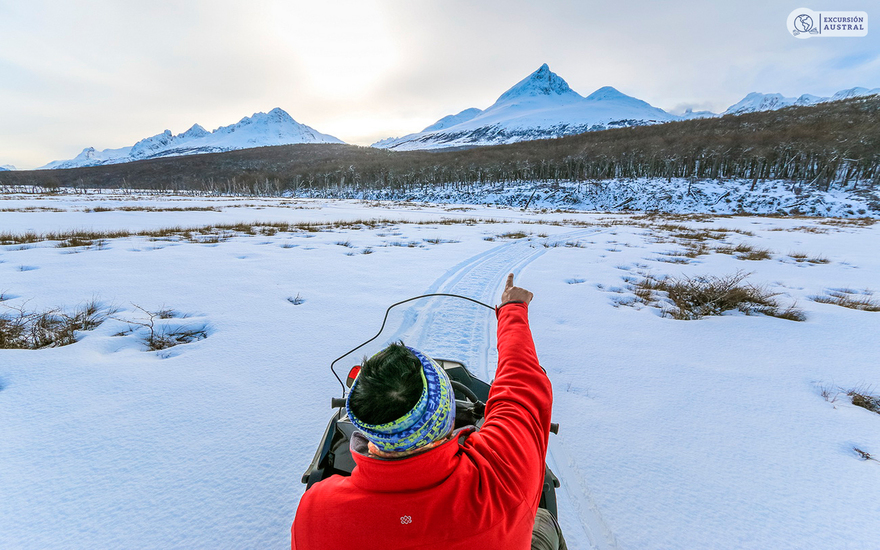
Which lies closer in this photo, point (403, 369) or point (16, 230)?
point (403, 369)

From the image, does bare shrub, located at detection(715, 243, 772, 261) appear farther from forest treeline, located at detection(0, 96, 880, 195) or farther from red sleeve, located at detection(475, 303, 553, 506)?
forest treeline, located at detection(0, 96, 880, 195)

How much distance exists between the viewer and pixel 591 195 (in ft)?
140

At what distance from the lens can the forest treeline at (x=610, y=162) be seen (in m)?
39.7

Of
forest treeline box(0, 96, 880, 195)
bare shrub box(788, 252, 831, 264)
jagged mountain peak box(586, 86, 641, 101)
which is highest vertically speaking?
jagged mountain peak box(586, 86, 641, 101)

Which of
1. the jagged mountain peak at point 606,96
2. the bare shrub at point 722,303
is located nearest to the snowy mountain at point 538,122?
A: the jagged mountain peak at point 606,96

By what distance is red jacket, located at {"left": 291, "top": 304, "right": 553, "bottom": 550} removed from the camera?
0.86 m

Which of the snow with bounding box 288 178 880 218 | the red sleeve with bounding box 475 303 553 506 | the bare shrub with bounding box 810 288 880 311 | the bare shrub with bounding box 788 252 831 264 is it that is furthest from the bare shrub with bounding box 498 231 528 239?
the snow with bounding box 288 178 880 218

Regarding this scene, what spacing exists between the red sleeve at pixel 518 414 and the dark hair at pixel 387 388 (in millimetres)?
373

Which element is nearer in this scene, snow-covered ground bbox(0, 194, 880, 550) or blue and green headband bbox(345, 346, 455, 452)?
blue and green headband bbox(345, 346, 455, 452)

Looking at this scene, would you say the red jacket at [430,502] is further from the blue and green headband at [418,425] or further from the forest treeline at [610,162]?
the forest treeline at [610,162]

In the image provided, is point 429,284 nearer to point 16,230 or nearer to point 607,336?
point 607,336

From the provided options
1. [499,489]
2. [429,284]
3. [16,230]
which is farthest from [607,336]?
[16,230]

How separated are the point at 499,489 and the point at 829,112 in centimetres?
9116

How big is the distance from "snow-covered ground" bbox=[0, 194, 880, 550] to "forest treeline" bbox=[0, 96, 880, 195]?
170 feet
